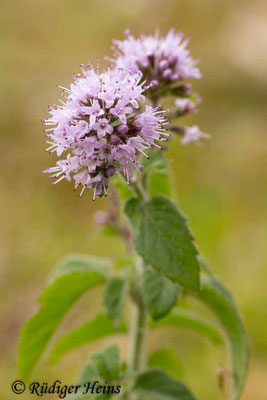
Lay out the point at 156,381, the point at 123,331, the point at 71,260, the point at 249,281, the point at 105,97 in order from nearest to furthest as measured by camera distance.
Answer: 1. the point at 105,97
2. the point at 156,381
3. the point at 71,260
4. the point at 123,331
5. the point at 249,281

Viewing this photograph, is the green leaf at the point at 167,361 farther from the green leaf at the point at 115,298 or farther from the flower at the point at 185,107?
the flower at the point at 185,107

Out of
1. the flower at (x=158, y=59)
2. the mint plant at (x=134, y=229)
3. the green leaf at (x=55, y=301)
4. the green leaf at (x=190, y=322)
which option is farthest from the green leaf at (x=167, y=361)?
the flower at (x=158, y=59)

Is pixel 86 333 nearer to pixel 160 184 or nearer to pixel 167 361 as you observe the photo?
pixel 167 361

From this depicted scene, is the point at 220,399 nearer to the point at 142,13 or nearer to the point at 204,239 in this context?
the point at 204,239

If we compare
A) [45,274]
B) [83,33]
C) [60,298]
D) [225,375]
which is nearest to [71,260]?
[60,298]

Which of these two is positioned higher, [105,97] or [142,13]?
[142,13]

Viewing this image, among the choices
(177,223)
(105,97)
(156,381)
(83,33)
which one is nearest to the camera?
(105,97)

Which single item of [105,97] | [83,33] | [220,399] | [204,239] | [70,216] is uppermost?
[83,33]
